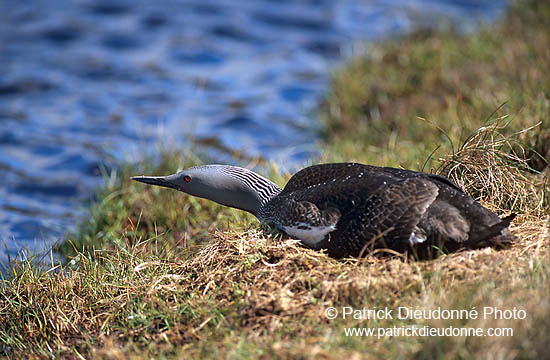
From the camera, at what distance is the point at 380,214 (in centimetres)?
356

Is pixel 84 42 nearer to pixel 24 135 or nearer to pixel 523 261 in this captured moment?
pixel 24 135

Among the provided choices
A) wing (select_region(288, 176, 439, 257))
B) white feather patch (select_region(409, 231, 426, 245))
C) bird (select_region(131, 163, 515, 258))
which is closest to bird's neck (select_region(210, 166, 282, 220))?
bird (select_region(131, 163, 515, 258))

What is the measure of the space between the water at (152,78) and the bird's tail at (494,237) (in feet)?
11.7

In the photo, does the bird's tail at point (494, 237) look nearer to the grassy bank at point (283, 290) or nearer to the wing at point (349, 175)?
the grassy bank at point (283, 290)

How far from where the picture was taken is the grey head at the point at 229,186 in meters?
4.19

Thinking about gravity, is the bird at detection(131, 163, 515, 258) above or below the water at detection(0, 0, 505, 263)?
above

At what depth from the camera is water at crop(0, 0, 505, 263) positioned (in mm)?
7508

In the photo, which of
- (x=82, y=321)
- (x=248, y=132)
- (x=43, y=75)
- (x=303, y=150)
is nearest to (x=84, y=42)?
(x=43, y=75)

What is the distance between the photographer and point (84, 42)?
35.0 feet
